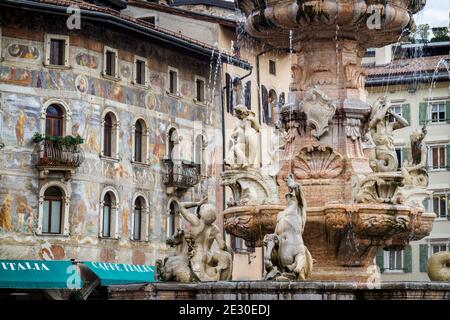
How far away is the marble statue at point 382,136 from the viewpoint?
18469mm

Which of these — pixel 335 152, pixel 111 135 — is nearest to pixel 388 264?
pixel 111 135

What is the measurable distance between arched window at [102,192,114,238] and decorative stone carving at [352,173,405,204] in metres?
20.9

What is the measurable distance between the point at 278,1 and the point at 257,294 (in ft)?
19.7

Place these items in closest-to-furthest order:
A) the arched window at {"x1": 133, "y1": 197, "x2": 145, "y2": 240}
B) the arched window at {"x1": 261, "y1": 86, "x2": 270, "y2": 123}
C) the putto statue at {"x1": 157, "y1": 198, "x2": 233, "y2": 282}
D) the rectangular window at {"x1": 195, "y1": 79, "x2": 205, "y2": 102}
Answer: the putto statue at {"x1": 157, "y1": 198, "x2": 233, "y2": 282} < the arched window at {"x1": 133, "y1": 197, "x2": 145, "y2": 240} < the rectangular window at {"x1": 195, "y1": 79, "x2": 205, "y2": 102} < the arched window at {"x1": 261, "y1": 86, "x2": 270, "y2": 123}

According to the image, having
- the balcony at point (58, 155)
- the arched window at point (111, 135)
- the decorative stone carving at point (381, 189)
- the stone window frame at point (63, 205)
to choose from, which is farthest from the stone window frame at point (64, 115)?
the decorative stone carving at point (381, 189)

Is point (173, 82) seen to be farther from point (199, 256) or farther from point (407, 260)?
point (199, 256)

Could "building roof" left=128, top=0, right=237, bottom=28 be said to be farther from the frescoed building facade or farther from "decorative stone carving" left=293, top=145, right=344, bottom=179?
"decorative stone carving" left=293, top=145, right=344, bottom=179

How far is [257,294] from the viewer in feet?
48.0

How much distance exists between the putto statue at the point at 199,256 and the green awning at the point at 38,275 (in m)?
17.9

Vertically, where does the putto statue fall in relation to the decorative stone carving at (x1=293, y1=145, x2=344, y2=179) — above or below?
below

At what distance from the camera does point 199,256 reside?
56.1 ft

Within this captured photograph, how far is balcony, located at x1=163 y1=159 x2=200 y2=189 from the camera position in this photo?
4059 centimetres

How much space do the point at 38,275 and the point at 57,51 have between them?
752 centimetres

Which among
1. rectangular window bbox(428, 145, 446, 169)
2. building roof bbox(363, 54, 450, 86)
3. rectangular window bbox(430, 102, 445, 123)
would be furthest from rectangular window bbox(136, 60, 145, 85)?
rectangular window bbox(430, 102, 445, 123)
